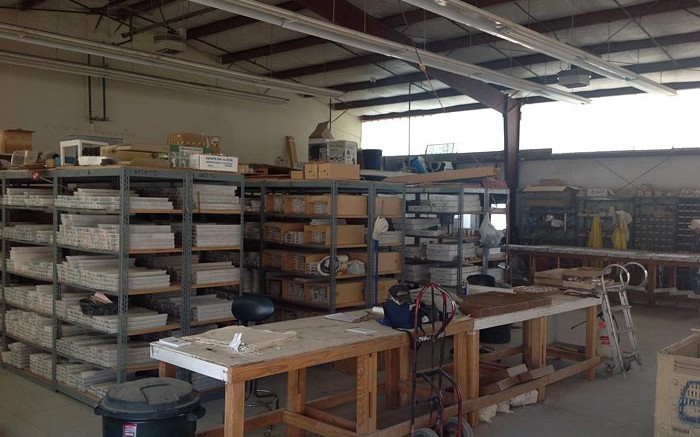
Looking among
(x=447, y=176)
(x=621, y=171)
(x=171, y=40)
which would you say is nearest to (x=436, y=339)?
(x=447, y=176)

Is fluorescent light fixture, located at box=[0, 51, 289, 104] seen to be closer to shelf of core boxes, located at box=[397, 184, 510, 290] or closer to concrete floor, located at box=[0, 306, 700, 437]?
shelf of core boxes, located at box=[397, 184, 510, 290]

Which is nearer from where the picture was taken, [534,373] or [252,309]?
[252,309]

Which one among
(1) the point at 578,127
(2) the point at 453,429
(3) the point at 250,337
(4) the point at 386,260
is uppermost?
(1) the point at 578,127

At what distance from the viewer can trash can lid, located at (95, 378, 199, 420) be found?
113 inches

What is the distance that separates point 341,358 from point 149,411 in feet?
3.48

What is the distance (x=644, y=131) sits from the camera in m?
11.3

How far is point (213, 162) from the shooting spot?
17.7 ft

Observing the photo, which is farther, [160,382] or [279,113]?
[279,113]

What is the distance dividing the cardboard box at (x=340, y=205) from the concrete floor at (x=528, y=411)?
5.10ft

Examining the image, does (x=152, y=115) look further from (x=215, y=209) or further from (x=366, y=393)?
(x=366, y=393)

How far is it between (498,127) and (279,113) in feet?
A: 16.1

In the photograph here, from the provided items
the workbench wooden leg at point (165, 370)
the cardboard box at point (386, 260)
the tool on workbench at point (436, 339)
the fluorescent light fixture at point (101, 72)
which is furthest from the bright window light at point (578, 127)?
the workbench wooden leg at point (165, 370)

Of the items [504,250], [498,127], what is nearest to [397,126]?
[498,127]

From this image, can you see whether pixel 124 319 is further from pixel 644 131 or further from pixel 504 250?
pixel 644 131
